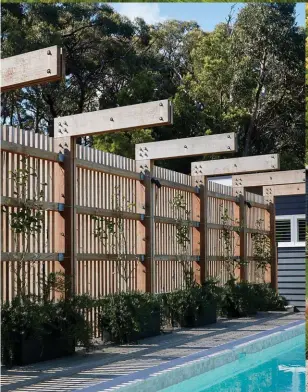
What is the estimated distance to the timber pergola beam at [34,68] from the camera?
16.3ft

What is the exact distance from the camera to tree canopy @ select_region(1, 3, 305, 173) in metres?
20.0

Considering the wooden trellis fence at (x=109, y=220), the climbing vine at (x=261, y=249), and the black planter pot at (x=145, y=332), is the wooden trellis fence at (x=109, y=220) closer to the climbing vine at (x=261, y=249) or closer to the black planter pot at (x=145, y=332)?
the black planter pot at (x=145, y=332)

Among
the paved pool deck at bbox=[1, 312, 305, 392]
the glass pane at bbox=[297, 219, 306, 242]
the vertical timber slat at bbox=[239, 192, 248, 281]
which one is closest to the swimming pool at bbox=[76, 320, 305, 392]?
the paved pool deck at bbox=[1, 312, 305, 392]

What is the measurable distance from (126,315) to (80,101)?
14693mm

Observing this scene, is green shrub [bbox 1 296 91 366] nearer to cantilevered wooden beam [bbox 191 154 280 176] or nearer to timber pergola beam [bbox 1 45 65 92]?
timber pergola beam [bbox 1 45 65 92]

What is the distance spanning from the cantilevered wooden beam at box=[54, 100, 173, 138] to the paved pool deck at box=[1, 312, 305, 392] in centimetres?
203

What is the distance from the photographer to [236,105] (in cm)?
2228

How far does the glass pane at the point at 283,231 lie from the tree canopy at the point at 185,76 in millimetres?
7492

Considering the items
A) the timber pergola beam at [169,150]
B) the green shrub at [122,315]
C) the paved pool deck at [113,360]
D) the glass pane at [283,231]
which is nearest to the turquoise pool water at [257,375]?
the paved pool deck at [113,360]

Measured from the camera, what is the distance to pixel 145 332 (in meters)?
7.02

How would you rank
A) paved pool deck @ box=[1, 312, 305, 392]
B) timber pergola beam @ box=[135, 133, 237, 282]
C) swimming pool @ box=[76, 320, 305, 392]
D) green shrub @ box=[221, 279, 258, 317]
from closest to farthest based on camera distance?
1. paved pool deck @ box=[1, 312, 305, 392]
2. swimming pool @ box=[76, 320, 305, 392]
3. timber pergola beam @ box=[135, 133, 237, 282]
4. green shrub @ box=[221, 279, 258, 317]

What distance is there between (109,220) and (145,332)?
1.20m

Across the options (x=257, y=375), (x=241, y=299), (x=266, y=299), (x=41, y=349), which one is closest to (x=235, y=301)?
(x=241, y=299)

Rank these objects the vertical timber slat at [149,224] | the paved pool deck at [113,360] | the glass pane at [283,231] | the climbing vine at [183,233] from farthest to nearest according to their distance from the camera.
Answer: the glass pane at [283,231] < the climbing vine at [183,233] < the vertical timber slat at [149,224] < the paved pool deck at [113,360]
